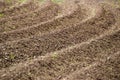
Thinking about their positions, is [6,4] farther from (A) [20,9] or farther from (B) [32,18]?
(B) [32,18]

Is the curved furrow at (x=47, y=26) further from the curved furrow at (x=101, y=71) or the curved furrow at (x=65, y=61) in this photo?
the curved furrow at (x=101, y=71)

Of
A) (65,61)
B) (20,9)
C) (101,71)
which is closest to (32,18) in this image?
(20,9)

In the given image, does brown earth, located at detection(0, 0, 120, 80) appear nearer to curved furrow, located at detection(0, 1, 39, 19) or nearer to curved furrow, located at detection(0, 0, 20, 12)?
curved furrow, located at detection(0, 1, 39, 19)

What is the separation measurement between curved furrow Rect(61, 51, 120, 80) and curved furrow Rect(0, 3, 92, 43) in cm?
307

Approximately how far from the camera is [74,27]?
10430mm

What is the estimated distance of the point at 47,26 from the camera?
10.4 m

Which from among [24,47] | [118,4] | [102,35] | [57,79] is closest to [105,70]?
[57,79]

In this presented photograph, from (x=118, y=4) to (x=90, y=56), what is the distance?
6.45 meters

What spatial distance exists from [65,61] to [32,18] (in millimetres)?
3955

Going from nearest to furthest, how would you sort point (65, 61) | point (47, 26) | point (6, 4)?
1. point (65, 61)
2. point (47, 26)
3. point (6, 4)

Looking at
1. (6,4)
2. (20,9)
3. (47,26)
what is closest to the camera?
(47,26)

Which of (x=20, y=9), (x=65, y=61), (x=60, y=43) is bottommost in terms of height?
(x=65, y=61)

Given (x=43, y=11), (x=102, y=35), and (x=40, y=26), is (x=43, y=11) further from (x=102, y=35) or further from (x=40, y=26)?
(x=102, y=35)

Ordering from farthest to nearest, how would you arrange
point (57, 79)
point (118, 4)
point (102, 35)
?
point (118, 4)
point (102, 35)
point (57, 79)
